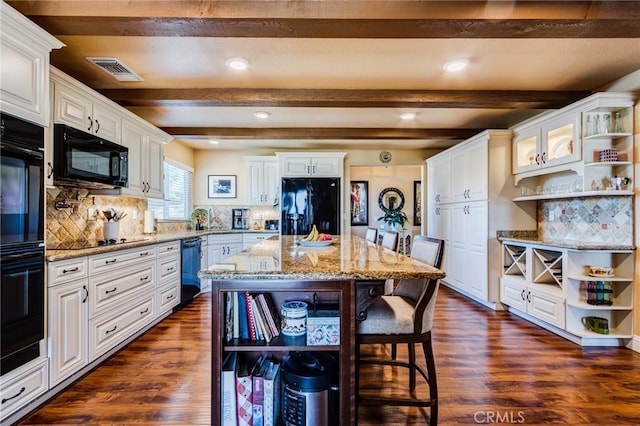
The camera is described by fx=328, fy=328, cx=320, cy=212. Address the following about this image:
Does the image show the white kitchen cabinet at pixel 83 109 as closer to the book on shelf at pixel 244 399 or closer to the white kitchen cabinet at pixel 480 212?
the book on shelf at pixel 244 399

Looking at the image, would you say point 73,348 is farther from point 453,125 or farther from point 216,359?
point 453,125

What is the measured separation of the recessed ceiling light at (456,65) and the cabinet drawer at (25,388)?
3.47 meters

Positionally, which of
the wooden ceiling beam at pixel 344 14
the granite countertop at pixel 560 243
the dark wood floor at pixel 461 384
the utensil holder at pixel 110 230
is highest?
the wooden ceiling beam at pixel 344 14

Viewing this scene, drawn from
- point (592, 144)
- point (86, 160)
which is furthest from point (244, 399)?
point (592, 144)

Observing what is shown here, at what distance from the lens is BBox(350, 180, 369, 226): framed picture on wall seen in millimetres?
7629

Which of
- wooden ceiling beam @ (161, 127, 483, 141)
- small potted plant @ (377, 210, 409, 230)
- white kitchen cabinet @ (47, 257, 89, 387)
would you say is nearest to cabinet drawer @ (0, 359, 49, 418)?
white kitchen cabinet @ (47, 257, 89, 387)

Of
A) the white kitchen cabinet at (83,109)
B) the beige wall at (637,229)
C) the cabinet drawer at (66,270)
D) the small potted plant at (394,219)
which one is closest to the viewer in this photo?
the cabinet drawer at (66,270)

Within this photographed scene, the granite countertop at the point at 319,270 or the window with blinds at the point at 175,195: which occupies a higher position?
the window with blinds at the point at 175,195

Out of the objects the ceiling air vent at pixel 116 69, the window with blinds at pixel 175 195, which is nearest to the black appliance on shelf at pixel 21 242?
the ceiling air vent at pixel 116 69

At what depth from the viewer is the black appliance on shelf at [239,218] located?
5.99 m

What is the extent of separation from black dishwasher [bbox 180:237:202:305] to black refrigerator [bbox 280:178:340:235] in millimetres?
1494

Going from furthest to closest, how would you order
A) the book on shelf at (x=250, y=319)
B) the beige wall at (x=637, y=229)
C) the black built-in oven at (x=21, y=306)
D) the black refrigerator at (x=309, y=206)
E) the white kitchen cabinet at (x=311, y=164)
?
the white kitchen cabinet at (x=311, y=164), the black refrigerator at (x=309, y=206), the beige wall at (x=637, y=229), the black built-in oven at (x=21, y=306), the book on shelf at (x=250, y=319)

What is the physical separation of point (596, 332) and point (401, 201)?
16.2 ft

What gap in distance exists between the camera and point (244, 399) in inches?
59.8
